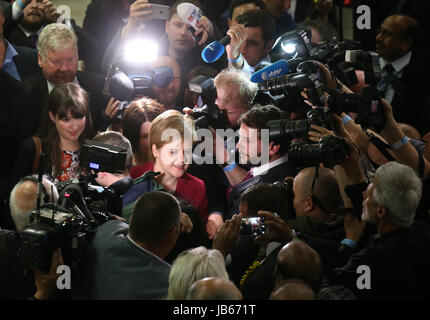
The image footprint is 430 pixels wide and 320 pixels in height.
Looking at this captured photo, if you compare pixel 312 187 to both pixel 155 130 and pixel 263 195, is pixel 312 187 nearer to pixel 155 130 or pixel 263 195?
pixel 263 195

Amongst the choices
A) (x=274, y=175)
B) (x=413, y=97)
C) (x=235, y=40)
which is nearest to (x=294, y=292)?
(x=274, y=175)

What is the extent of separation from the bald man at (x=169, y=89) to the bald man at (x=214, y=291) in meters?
2.40

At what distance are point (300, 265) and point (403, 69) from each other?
2.74 m

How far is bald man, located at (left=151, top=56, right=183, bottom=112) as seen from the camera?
15.0 feet

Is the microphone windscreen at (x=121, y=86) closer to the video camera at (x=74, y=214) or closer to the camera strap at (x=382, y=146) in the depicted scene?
the video camera at (x=74, y=214)

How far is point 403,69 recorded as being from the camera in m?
4.96

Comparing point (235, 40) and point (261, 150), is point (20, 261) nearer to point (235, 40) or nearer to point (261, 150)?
point (261, 150)

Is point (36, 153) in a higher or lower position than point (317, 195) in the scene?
higher

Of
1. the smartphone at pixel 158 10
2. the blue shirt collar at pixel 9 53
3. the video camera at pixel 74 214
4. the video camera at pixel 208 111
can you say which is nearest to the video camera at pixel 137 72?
the smartphone at pixel 158 10

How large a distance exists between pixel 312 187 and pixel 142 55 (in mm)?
1642

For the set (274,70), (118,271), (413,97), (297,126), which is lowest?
(118,271)

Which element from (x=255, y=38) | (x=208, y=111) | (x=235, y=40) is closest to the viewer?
(x=208, y=111)

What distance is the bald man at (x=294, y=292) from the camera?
2.43 m
